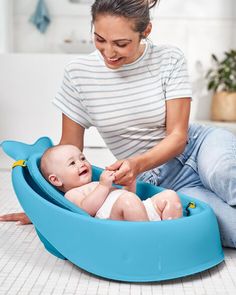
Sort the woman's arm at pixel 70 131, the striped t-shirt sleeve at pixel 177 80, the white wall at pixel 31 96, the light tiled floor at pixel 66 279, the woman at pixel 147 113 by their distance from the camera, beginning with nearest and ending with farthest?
1. the light tiled floor at pixel 66 279
2. the woman at pixel 147 113
3. the striped t-shirt sleeve at pixel 177 80
4. the woman's arm at pixel 70 131
5. the white wall at pixel 31 96

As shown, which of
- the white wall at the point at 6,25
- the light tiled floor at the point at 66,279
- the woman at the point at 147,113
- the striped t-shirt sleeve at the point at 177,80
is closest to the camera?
the light tiled floor at the point at 66,279

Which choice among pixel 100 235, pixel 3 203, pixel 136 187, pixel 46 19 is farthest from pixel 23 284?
pixel 46 19

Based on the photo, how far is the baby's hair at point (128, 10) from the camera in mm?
1577

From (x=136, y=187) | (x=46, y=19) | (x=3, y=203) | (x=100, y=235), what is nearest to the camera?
(x=100, y=235)

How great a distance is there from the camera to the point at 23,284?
1.42 meters

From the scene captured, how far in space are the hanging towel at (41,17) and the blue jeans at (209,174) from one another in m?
2.94

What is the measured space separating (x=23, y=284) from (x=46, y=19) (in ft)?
11.6

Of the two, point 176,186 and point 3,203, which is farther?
point 3,203

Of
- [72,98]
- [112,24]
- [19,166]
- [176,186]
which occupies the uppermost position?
[112,24]

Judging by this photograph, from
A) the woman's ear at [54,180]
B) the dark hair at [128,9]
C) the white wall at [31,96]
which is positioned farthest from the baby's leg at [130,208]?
the white wall at [31,96]

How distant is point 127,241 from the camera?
138cm

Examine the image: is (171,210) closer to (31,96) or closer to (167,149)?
(167,149)

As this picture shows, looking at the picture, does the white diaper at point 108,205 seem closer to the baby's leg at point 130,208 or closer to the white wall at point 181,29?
the baby's leg at point 130,208

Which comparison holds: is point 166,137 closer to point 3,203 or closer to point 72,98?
point 72,98
